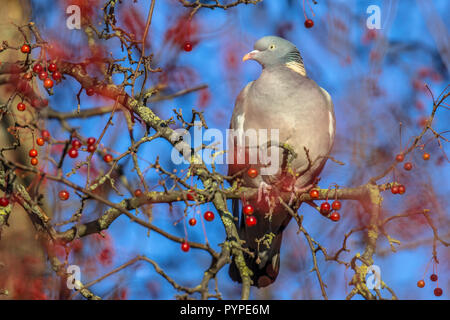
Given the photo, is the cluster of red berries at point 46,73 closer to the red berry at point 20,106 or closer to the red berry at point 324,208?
the red berry at point 20,106

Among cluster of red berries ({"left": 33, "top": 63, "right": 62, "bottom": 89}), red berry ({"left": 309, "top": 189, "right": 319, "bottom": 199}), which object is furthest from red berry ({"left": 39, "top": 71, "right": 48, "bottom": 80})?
red berry ({"left": 309, "top": 189, "right": 319, "bottom": 199})

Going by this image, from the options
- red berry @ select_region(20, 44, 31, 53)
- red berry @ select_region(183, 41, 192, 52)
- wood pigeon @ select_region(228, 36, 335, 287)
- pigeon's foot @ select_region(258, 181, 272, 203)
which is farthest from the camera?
wood pigeon @ select_region(228, 36, 335, 287)

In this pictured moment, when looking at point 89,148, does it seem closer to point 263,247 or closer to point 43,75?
point 43,75

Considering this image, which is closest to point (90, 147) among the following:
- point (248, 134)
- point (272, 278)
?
point (248, 134)

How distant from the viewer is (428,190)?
15.8 ft

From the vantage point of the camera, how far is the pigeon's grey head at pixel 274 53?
462cm

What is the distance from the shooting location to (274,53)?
4637 millimetres

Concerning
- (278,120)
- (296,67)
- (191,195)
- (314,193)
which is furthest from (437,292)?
(296,67)

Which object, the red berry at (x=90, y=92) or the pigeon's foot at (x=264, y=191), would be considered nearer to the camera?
the red berry at (x=90, y=92)

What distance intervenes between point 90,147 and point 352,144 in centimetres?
290

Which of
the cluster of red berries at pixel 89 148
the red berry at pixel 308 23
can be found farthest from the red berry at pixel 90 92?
the red berry at pixel 308 23

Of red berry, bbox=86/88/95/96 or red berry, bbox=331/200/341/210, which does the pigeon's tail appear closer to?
red berry, bbox=331/200/341/210

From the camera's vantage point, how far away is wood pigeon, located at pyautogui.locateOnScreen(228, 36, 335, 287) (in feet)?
14.1
